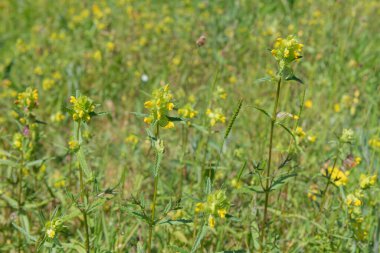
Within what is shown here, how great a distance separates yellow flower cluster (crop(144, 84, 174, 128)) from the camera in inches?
65.5

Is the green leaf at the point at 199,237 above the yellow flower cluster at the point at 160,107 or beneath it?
beneath

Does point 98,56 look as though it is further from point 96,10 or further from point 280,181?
point 280,181

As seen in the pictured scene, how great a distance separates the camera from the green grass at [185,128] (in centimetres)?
216

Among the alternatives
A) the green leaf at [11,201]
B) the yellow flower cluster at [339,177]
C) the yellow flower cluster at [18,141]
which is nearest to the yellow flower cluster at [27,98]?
the yellow flower cluster at [18,141]

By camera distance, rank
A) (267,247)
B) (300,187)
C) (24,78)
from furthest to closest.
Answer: (24,78) < (300,187) < (267,247)

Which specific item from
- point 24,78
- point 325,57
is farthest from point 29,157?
point 325,57

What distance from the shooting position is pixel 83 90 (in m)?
4.10

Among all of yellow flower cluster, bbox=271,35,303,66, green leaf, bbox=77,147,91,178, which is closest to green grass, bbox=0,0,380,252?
green leaf, bbox=77,147,91,178

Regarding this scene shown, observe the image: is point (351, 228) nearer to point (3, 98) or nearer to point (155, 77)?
point (155, 77)

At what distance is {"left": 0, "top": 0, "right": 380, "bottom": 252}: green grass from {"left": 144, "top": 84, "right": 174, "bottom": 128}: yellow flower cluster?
0.16ft

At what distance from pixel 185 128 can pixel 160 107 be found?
135 centimetres

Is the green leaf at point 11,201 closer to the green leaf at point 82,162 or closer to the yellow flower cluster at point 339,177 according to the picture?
the green leaf at point 82,162

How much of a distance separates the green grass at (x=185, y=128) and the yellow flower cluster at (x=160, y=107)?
47 millimetres

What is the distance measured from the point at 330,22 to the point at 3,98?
10.6 feet
